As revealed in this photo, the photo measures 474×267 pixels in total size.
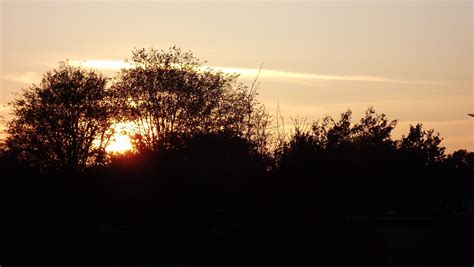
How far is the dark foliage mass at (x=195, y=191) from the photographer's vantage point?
22.8 m

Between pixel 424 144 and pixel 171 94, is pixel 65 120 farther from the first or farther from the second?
pixel 424 144

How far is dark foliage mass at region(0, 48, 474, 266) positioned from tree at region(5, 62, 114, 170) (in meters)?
0.09

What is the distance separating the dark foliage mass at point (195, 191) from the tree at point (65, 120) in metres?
0.09

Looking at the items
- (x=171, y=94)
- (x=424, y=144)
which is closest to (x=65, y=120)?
(x=171, y=94)

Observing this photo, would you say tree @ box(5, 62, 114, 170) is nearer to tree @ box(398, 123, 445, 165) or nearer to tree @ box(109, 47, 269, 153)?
tree @ box(109, 47, 269, 153)

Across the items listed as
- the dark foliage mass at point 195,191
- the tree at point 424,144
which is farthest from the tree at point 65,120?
the tree at point 424,144

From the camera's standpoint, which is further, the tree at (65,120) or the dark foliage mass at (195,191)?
the tree at (65,120)

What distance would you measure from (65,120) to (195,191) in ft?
96.4

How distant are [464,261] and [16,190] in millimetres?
17915

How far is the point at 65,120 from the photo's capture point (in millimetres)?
60156

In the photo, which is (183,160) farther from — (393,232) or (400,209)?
(400,209)

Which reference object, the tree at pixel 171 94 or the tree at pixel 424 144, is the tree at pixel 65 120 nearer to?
the tree at pixel 171 94

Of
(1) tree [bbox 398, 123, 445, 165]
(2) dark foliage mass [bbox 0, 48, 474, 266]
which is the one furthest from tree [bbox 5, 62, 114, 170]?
(1) tree [bbox 398, 123, 445, 165]

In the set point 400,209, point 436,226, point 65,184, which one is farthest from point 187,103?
point 436,226
